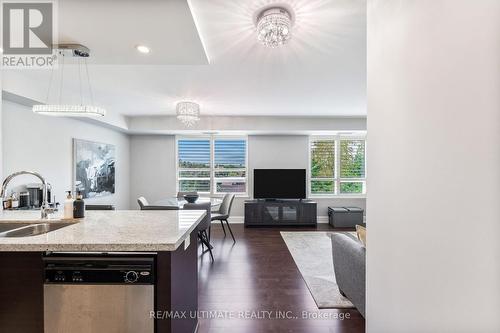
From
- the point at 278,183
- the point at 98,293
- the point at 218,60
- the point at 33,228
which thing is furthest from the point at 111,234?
the point at 278,183

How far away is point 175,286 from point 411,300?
119 centimetres

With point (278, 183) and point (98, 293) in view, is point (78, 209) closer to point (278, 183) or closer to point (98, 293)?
point (98, 293)

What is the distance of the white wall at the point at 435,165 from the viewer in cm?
66

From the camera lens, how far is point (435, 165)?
0.85 meters

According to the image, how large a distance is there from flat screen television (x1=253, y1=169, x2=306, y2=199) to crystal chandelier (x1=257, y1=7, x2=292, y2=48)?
428 centimetres

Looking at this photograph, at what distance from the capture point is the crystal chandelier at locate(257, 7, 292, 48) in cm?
164

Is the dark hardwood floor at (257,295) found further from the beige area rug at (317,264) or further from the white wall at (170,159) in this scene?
the white wall at (170,159)

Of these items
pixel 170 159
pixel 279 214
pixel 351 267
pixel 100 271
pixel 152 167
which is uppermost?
pixel 170 159

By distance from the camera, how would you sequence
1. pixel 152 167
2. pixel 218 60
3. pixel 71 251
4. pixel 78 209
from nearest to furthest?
pixel 71 251 → pixel 78 209 → pixel 218 60 → pixel 152 167

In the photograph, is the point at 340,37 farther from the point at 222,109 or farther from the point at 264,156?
the point at 264,156

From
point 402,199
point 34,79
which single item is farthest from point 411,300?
point 34,79

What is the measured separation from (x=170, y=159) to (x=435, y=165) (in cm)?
588

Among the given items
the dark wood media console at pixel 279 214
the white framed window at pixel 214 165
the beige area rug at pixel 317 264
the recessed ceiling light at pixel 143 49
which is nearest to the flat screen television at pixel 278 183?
the dark wood media console at pixel 279 214

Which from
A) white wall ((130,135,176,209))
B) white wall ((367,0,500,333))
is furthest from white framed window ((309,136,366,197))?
white wall ((367,0,500,333))
